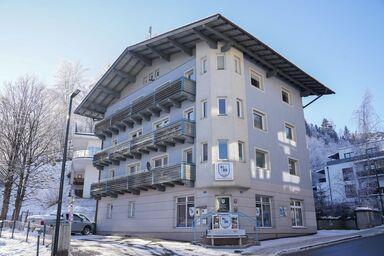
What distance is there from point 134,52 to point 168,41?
4.27 m

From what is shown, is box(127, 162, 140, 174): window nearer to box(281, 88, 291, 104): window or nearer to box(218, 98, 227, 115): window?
box(218, 98, 227, 115): window

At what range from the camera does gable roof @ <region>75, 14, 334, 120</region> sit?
22.7 metres

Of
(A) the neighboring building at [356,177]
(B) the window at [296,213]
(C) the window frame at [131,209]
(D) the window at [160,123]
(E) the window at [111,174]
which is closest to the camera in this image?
(B) the window at [296,213]

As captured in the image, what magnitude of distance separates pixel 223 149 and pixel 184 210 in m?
5.02

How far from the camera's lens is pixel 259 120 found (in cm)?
2525

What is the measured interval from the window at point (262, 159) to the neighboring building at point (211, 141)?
0.08 m

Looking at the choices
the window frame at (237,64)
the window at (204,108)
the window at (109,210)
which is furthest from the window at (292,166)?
the window at (109,210)

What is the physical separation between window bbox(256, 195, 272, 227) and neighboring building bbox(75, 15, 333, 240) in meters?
0.07

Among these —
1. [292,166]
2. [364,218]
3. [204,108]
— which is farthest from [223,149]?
[364,218]

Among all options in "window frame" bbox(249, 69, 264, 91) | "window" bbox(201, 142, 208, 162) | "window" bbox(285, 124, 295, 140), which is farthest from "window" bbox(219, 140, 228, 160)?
"window" bbox(285, 124, 295, 140)

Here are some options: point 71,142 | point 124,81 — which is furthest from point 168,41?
point 71,142

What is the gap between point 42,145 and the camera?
3341cm

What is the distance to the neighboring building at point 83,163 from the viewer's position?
149 ft

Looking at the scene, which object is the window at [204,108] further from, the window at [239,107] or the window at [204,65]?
the window at [204,65]
